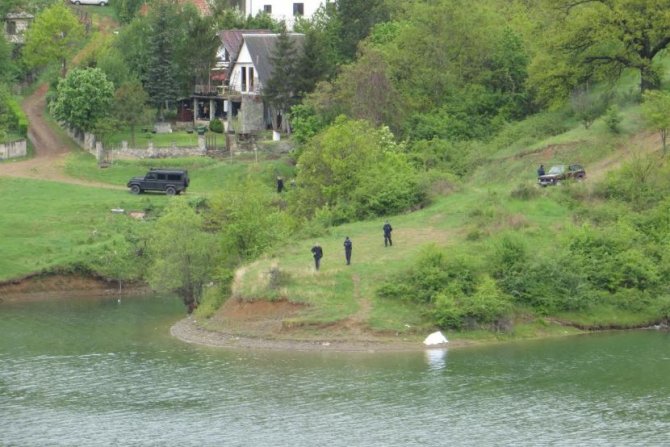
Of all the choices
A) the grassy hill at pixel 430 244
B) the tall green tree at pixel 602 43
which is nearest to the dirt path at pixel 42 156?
the tall green tree at pixel 602 43

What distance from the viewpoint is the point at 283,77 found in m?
117

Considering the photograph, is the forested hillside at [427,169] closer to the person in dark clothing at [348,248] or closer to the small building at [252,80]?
the person in dark clothing at [348,248]

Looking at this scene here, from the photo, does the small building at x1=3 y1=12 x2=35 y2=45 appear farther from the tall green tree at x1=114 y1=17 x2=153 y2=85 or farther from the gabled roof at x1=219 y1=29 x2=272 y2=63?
the gabled roof at x1=219 y1=29 x2=272 y2=63

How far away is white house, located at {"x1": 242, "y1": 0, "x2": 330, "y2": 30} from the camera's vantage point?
5527 inches

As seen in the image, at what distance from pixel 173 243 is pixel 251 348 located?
1061cm

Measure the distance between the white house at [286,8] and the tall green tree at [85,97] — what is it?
1118 inches

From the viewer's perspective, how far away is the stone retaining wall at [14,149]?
115 meters

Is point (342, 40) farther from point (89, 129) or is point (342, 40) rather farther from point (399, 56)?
point (89, 129)

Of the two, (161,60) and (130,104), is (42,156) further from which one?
(161,60)

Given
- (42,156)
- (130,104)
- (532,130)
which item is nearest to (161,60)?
(130,104)

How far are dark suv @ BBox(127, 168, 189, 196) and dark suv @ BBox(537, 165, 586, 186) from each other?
97.9 ft

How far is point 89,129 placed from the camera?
117m

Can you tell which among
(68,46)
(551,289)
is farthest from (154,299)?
(68,46)

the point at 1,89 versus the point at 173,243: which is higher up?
the point at 1,89
